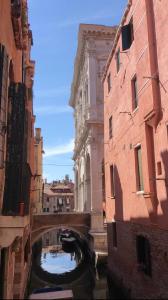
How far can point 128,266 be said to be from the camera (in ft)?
42.1

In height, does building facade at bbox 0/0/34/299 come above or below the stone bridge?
above

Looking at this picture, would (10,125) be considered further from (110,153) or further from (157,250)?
(110,153)

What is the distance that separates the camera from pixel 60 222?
2450 cm

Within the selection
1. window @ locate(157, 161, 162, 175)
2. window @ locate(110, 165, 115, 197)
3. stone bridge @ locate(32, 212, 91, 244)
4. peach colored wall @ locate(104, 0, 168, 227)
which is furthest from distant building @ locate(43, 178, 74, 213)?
window @ locate(157, 161, 162, 175)

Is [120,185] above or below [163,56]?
below

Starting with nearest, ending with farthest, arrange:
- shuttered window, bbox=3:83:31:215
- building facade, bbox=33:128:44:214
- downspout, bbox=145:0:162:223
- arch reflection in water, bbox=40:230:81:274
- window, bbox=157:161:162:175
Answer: shuttered window, bbox=3:83:31:215 → window, bbox=157:161:162:175 → downspout, bbox=145:0:162:223 → arch reflection in water, bbox=40:230:81:274 → building facade, bbox=33:128:44:214

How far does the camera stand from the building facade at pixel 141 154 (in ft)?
30.9

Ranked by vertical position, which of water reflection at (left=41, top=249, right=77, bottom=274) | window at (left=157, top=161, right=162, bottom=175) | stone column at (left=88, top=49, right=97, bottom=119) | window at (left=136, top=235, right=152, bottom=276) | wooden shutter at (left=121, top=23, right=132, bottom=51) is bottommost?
water reflection at (left=41, top=249, right=77, bottom=274)

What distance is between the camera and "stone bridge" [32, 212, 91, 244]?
79.5ft

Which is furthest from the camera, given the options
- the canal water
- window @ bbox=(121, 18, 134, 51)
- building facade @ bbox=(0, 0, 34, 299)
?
the canal water

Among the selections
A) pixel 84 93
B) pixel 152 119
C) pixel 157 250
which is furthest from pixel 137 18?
pixel 84 93

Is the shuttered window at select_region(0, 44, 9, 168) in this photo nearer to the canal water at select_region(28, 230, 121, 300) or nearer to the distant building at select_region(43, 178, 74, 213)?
the canal water at select_region(28, 230, 121, 300)

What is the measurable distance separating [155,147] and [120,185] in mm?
4960

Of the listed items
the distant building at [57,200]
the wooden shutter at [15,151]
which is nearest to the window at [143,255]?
the wooden shutter at [15,151]
